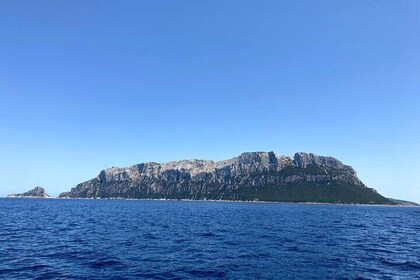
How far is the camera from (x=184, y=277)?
27.1 metres

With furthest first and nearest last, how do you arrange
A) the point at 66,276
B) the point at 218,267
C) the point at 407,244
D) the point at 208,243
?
1. the point at 407,244
2. the point at 208,243
3. the point at 218,267
4. the point at 66,276

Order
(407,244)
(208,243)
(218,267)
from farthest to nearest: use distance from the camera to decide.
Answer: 1. (407,244)
2. (208,243)
3. (218,267)

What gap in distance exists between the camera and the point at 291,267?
30.9m

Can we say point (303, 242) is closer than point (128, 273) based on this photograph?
No

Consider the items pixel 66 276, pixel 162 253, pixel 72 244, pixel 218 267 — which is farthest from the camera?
pixel 72 244

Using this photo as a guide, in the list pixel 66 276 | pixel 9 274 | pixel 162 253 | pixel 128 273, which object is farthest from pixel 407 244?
pixel 9 274

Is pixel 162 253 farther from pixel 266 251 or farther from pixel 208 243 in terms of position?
pixel 266 251

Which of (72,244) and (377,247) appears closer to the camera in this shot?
(72,244)

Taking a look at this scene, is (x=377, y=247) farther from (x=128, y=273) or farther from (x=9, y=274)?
(x=9, y=274)

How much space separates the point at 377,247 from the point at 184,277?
35513mm

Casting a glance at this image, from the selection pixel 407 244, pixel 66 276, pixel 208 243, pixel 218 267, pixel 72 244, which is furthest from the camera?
pixel 407 244

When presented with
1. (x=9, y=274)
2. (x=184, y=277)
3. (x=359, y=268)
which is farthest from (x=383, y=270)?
(x=9, y=274)

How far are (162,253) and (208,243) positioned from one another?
10.3m

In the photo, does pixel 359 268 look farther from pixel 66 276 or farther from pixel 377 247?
pixel 66 276
